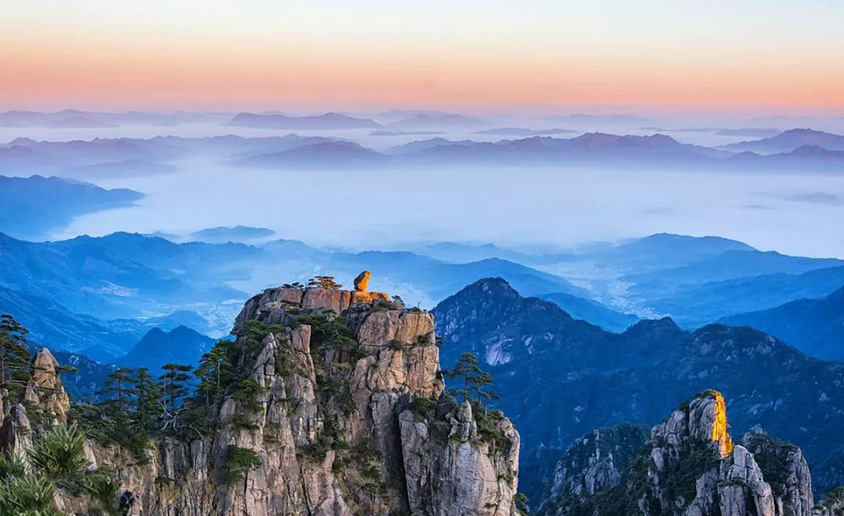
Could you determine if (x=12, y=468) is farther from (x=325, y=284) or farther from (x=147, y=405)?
(x=325, y=284)

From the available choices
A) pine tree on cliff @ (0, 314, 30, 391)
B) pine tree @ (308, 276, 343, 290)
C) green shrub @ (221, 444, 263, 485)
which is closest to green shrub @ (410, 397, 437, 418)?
green shrub @ (221, 444, 263, 485)

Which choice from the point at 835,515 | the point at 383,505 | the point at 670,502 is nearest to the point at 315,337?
the point at 383,505

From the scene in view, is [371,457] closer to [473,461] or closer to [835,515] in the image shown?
[473,461]

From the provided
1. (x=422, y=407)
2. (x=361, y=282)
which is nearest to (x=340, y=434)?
(x=422, y=407)

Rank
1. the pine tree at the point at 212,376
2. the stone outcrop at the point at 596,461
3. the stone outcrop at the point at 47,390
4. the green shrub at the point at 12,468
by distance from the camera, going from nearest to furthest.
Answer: the green shrub at the point at 12,468 → the stone outcrop at the point at 47,390 → the pine tree at the point at 212,376 → the stone outcrop at the point at 596,461

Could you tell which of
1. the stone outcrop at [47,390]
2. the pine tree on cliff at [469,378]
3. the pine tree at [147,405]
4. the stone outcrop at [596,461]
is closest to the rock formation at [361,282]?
the pine tree on cliff at [469,378]

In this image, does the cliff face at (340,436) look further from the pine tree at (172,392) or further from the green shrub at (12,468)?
the green shrub at (12,468)
